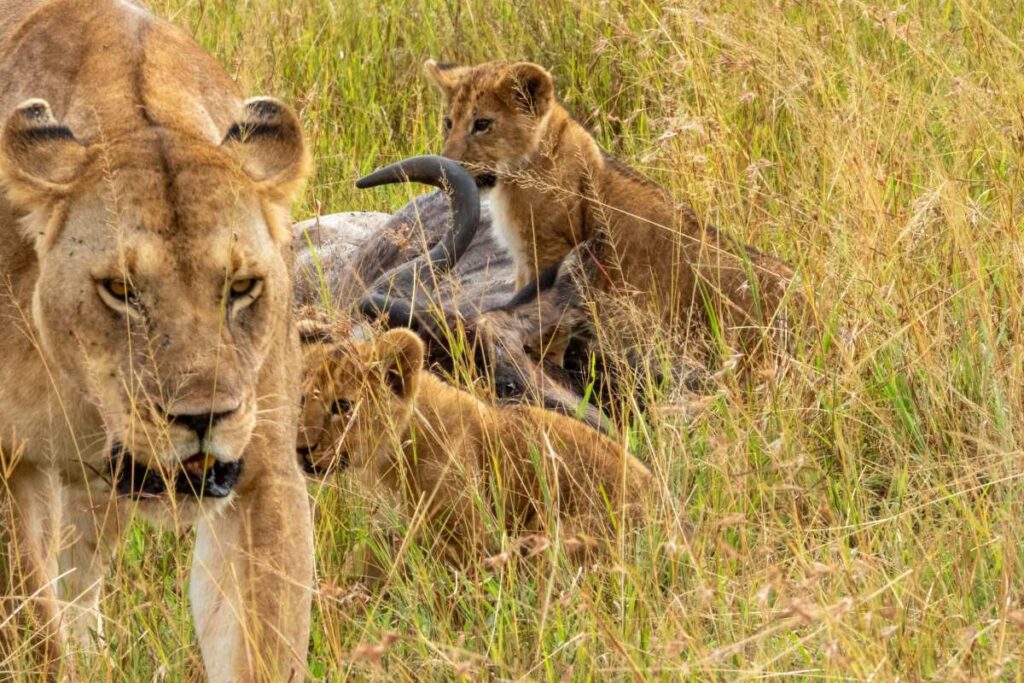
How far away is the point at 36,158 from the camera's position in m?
3.03

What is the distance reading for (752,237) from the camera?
5.35m

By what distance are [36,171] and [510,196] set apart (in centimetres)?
335

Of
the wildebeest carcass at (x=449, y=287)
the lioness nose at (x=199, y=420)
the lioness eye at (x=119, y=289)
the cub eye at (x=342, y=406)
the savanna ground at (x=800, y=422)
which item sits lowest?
the wildebeest carcass at (x=449, y=287)

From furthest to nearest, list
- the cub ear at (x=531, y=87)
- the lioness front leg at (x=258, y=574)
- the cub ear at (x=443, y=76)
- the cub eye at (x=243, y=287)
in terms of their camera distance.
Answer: the cub ear at (x=443, y=76) < the cub ear at (x=531, y=87) < the lioness front leg at (x=258, y=574) < the cub eye at (x=243, y=287)

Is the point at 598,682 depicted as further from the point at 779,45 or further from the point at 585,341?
the point at 779,45

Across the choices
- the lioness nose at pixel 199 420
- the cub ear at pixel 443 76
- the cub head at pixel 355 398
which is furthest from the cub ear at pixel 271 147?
the cub ear at pixel 443 76

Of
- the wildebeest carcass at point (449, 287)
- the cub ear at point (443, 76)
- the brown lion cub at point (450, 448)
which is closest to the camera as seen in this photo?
the brown lion cub at point (450, 448)

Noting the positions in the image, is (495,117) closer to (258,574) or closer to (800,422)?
(800,422)

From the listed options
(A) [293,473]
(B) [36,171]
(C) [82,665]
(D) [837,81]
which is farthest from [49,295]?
(D) [837,81]

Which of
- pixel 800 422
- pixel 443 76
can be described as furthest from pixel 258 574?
pixel 443 76

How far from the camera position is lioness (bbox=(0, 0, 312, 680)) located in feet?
9.37

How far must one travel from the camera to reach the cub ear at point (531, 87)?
20.4ft

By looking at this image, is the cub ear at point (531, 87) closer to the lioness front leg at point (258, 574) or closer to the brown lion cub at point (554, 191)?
the brown lion cub at point (554, 191)

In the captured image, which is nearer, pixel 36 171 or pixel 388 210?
pixel 36 171
